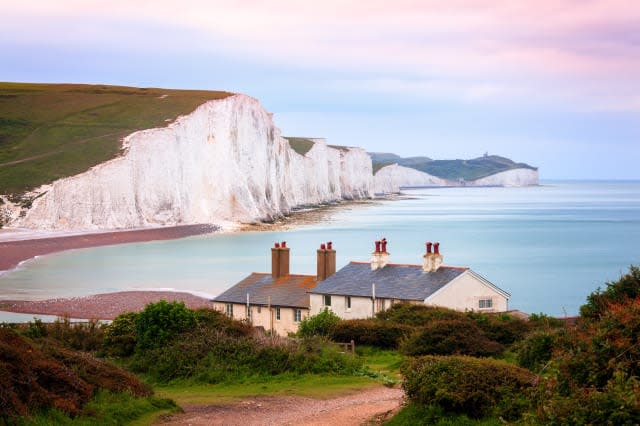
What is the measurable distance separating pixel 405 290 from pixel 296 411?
14657 millimetres

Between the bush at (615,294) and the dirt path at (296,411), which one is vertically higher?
the bush at (615,294)

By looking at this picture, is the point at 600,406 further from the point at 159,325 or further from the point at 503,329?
the point at 503,329

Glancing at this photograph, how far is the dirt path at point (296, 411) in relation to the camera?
14.2 meters

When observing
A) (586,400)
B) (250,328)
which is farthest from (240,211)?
(586,400)

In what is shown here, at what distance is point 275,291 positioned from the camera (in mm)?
31828

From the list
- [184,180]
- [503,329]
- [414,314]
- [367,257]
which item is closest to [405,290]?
[414,314]

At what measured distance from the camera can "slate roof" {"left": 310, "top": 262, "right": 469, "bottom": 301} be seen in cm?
2902

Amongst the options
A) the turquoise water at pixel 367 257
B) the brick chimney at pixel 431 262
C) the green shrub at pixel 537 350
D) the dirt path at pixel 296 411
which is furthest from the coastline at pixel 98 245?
the green shrub at pixel 537 350

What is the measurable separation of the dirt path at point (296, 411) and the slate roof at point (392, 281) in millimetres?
12818

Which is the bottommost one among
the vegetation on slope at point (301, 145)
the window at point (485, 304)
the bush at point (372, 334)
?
the window at point (485, 304)

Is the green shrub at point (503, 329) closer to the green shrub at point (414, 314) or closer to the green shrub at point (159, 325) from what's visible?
the green shrub at point (414, 314)

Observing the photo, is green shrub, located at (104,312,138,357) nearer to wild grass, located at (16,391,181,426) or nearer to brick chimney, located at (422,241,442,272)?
wild grass, located at (16,391,181,426)

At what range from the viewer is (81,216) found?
8950 cm

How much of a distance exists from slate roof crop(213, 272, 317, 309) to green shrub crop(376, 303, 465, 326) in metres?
3.96
